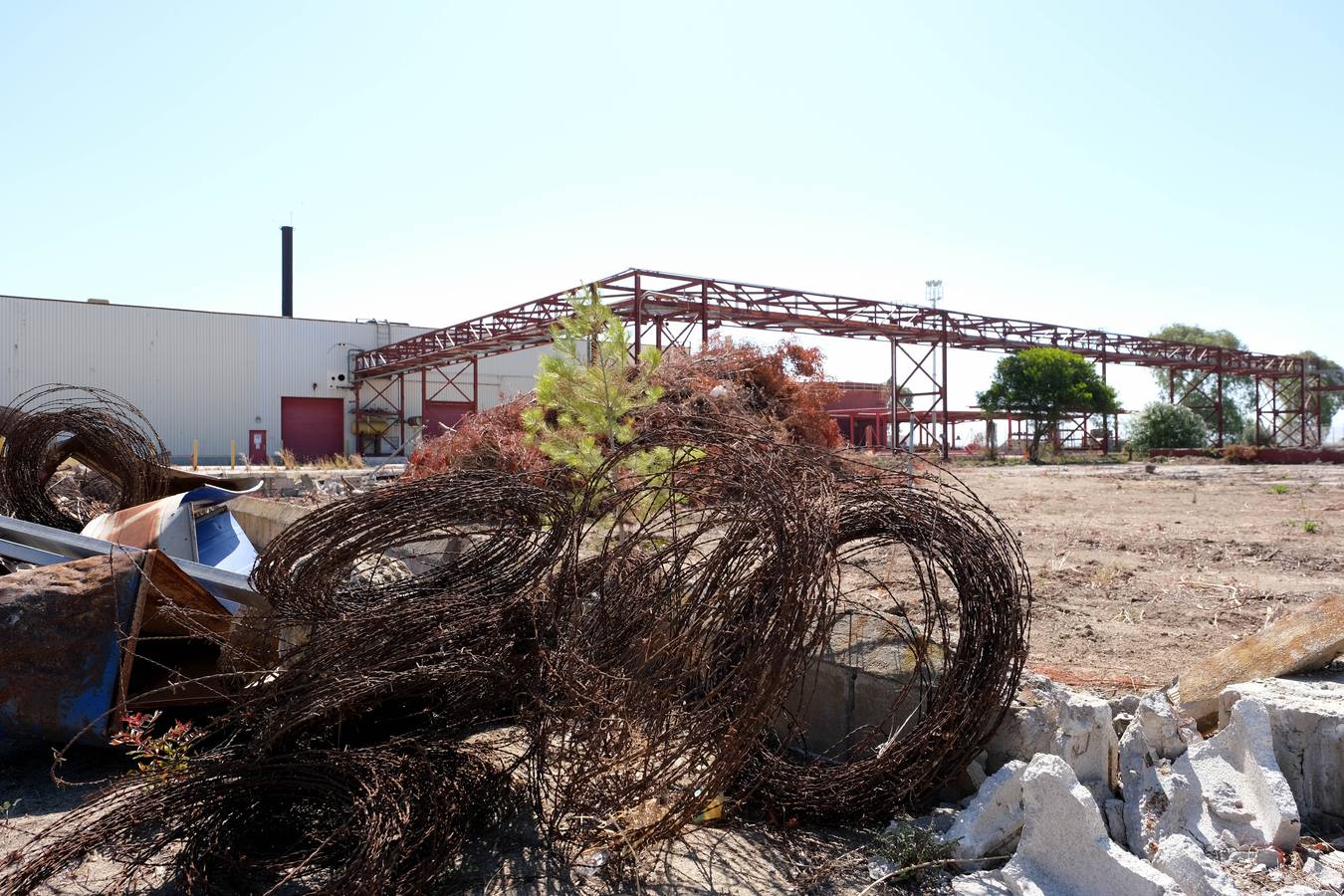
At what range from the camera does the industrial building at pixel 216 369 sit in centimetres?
3012

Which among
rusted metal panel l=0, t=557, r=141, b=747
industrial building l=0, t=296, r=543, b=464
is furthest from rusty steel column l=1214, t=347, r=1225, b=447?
rusted metal panel l=0, t=557, r=141, b=747

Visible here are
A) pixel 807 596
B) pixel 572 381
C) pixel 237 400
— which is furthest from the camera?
pixel 237 400

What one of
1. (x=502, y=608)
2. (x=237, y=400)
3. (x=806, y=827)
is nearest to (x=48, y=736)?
(x=502, y=608)

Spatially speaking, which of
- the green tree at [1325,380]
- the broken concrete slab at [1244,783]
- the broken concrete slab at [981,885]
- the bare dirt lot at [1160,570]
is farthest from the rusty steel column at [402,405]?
the green tree at [1325,380]

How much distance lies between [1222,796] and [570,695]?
2397 millimetres

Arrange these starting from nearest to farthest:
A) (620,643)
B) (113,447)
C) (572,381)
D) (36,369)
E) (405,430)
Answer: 1. (620,643)
2. (572,381)
3. (113,447)
4. (36,369)
5. (405,430)

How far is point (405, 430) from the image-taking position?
35.0 m

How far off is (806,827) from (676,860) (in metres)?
0.61

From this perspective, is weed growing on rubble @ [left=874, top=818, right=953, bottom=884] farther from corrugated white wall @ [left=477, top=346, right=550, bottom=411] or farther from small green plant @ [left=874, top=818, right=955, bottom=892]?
corrugated white wall @ [left=477, top=346, right=550, bottom=411]

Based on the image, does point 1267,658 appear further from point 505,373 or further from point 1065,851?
point 505,373

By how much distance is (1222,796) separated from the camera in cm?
306

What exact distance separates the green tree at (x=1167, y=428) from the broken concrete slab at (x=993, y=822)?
4303 cm

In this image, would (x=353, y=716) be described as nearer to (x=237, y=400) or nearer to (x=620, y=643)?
(x=620, y=643)

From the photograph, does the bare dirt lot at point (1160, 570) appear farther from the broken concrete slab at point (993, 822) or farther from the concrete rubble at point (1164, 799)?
the broken concrete slab at point (993, 822)
